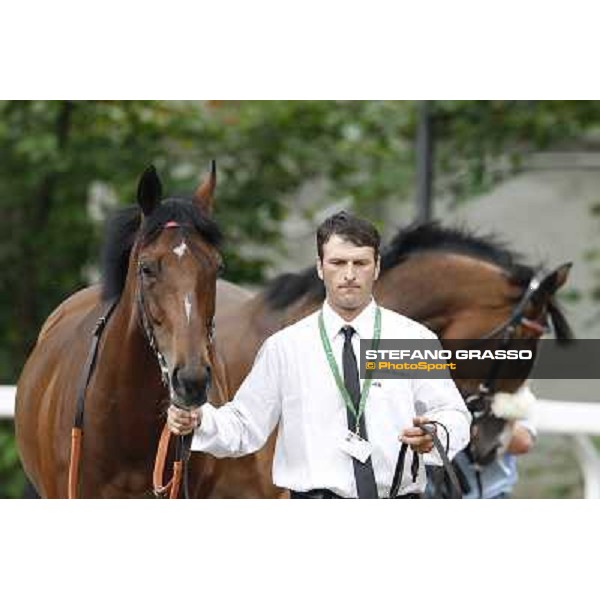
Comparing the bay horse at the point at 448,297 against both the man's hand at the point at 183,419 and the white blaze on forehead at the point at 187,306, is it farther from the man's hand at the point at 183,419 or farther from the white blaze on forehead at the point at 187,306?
the man's hand at the point at 183,419

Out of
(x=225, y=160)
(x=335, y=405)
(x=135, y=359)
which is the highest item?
(x=225, y=160)

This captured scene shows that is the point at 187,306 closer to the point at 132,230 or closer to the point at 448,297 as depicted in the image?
the point at 132,230

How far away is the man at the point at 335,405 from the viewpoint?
2.71 m

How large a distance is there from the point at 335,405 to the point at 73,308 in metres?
1.28

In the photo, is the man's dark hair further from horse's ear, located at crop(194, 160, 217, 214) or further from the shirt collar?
horse's ear, located at crop(194, 160, 217, 214)

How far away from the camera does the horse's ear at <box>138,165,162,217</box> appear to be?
2898 millimetres

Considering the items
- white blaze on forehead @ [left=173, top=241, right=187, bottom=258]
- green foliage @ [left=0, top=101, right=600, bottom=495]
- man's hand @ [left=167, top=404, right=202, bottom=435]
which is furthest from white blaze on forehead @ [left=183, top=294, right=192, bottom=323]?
green foliage @ [left=0, top=101, right=600, bottom=495]

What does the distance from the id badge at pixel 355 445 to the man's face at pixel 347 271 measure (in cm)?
26

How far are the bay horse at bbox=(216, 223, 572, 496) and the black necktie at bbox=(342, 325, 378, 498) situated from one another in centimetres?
57

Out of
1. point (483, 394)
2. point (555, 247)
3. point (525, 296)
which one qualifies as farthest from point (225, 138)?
point (483, 394)

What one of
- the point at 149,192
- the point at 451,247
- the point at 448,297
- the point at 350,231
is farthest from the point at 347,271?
the point at 451,247

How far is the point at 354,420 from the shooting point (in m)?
2.73

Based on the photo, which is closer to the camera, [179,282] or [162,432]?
[179,282]
